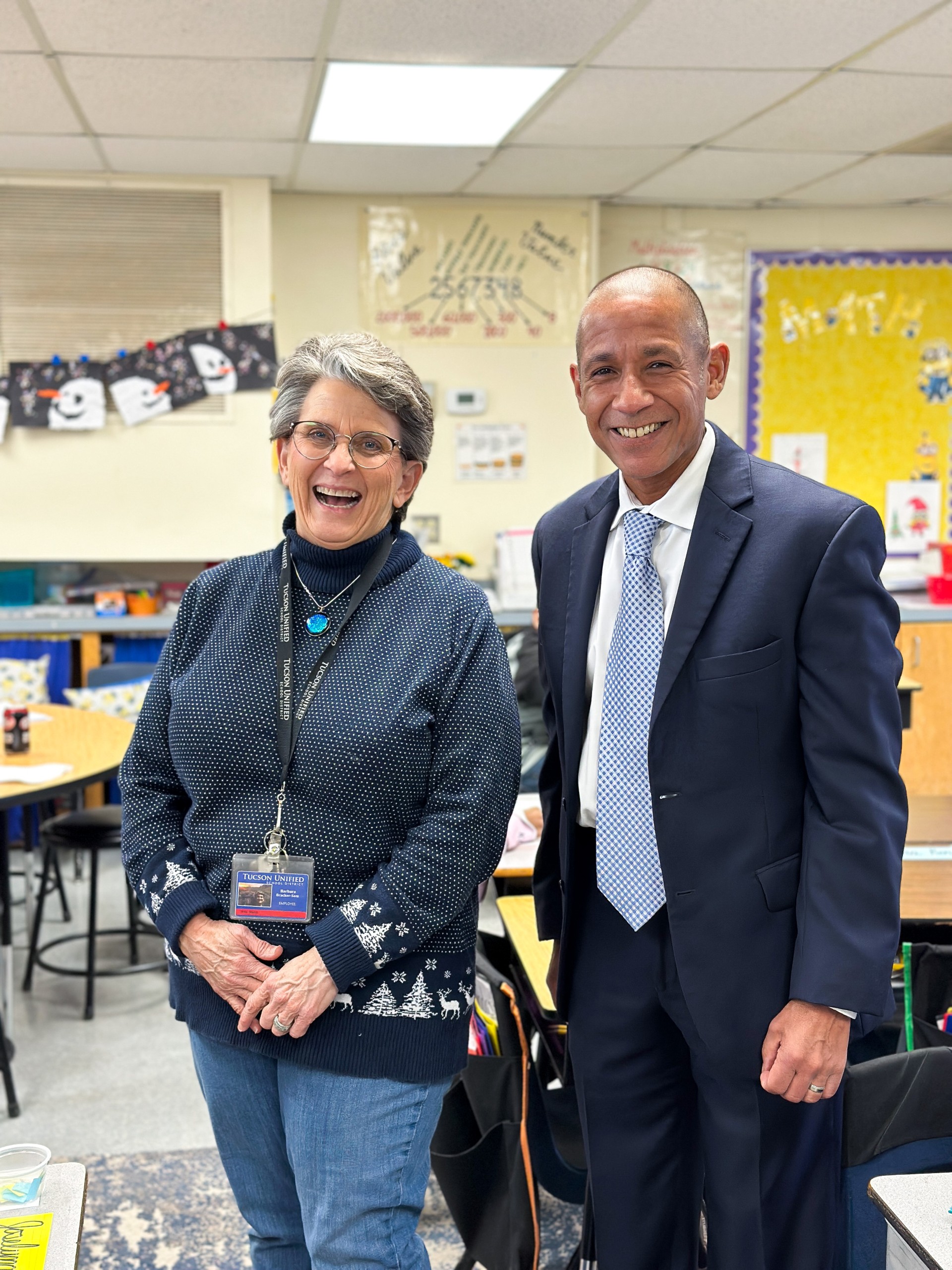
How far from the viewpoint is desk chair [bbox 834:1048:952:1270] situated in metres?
1.49

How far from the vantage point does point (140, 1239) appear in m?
2.39

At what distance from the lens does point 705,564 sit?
1.40m

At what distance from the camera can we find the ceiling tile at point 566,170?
4.63 m

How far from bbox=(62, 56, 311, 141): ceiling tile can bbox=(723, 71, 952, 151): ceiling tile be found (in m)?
1.74

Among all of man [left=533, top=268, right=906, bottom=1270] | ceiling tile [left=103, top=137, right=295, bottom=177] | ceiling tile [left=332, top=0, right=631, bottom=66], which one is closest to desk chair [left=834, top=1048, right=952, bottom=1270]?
man [left=533, top=268, right=906, bottom=1270]

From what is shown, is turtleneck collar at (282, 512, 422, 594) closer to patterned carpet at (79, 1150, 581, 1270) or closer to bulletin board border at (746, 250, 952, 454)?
patterned carpet at (79, 1150, 581, 1270)

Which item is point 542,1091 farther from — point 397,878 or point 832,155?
point 832,155

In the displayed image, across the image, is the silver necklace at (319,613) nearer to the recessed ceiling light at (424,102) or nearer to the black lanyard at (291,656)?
the black lanyard at (291,656)

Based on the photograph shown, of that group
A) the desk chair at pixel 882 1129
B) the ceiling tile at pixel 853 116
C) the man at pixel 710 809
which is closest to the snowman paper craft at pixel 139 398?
the ceiling tile at pixel 853 116

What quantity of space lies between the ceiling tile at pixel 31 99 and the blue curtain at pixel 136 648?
83.8 inches

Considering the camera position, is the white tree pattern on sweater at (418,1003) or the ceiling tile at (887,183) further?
the ceiling tile at (887,183)

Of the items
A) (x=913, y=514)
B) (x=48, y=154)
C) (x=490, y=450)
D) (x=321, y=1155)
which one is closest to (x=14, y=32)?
(x=48, y=154)

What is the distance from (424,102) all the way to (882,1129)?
12.0 feet

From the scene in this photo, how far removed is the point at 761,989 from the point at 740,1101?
155 mm
